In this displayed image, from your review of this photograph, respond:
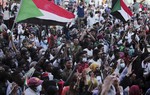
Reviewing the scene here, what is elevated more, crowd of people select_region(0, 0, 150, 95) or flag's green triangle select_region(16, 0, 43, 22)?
flag's green triangle select_region(16, 0, 43, 22)

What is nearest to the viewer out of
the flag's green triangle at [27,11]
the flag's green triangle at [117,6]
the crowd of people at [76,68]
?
the crowd of people at [76,68]

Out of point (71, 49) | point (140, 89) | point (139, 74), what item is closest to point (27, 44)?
point (71, 49)

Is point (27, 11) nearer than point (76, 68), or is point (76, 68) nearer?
point (76, 68)

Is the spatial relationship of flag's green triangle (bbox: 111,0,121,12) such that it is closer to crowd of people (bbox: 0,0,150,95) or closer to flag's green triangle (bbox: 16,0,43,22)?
crowd of people (bbox: 0,0,150,95)

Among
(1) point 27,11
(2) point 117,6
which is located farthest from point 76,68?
(2) point 117,6

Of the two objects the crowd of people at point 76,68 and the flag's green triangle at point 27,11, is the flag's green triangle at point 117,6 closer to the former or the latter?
the crowd of people at point 76,68

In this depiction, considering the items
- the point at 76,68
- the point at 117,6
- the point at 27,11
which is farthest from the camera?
the point at 117,6

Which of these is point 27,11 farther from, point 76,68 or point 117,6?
point 117,6

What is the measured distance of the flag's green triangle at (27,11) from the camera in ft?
25.7

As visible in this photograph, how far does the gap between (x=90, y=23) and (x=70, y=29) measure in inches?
73.0

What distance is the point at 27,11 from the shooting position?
26.0 ft

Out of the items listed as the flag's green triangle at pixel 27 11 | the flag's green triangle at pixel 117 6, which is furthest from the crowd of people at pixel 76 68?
the flag's green triangle at pixel 117 6

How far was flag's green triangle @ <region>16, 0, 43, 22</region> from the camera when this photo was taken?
25.7 feet

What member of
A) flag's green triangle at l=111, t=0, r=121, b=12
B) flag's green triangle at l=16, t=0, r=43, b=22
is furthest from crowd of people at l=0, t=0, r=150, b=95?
flag's green triangle at l=111, t=0, r=121, b=12
